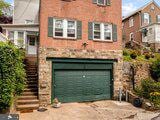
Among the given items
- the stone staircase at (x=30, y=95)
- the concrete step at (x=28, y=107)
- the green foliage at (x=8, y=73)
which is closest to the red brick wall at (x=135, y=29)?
the stone staircase at (x=30, y=95)

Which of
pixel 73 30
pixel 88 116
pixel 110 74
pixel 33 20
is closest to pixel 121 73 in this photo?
pixel 110 74

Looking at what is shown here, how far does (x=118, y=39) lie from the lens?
70.5 ft

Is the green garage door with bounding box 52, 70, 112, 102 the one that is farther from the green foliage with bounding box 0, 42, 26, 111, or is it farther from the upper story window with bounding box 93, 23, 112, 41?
the green foliage with bounding box 0, 42, 26, 111

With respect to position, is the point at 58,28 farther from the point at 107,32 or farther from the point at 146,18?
the point at 146,18

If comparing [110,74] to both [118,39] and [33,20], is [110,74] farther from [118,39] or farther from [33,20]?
[33,20]

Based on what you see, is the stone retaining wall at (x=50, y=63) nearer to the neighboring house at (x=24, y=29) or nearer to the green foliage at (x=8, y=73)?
the green foliage at (x=8, y=73)

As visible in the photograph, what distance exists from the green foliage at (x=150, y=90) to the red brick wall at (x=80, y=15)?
12.8ft

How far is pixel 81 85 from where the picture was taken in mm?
19891

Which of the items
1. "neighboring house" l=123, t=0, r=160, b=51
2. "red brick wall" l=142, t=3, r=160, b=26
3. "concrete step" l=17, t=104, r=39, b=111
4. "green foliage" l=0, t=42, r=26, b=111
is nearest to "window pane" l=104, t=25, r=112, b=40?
"concrete step" l=17, t=104, r=39, b=111

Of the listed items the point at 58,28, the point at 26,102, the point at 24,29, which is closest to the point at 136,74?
the point at 58,28

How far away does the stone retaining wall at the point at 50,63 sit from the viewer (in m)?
18.3

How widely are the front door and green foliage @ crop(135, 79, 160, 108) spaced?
13953mm

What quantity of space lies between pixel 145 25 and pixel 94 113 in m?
31.3

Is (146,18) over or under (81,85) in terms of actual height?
over
